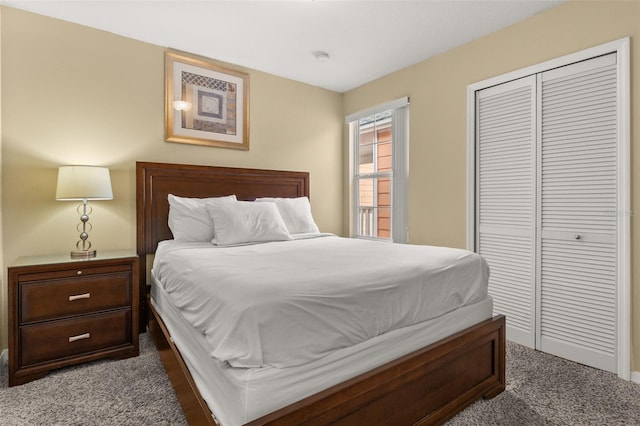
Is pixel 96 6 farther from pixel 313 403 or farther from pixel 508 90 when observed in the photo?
pixel 508 90

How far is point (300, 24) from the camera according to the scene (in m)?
2.77

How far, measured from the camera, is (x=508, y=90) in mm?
2846

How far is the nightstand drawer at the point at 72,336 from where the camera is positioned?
2133mm

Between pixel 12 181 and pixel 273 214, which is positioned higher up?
pixel 12 181

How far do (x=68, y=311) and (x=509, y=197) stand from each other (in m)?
3.39

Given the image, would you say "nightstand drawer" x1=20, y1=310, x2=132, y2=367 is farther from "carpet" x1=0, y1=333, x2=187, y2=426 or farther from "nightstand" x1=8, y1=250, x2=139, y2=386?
"carpet" x1=0, y1=333, x2=187, y2=426

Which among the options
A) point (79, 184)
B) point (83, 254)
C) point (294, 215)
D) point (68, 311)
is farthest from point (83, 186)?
point (294, 215)

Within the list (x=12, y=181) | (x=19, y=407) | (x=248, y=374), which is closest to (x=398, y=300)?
(x=248, y=374)

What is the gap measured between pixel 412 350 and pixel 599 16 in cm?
256

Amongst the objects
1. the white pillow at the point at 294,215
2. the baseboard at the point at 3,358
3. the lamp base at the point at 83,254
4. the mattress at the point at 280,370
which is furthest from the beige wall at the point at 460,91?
the baseboard at the point at 3,358

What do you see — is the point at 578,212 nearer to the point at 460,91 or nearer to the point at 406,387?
Result: the point at 460,91

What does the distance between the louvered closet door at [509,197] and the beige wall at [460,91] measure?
0.52ft

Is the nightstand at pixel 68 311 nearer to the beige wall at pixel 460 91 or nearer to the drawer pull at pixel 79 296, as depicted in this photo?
the drawer pull at pixel 79 296

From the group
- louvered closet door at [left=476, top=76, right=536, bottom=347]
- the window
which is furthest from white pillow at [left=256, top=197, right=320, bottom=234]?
louvered closet door at [left=476, top=76, right=536, bottom=347]
